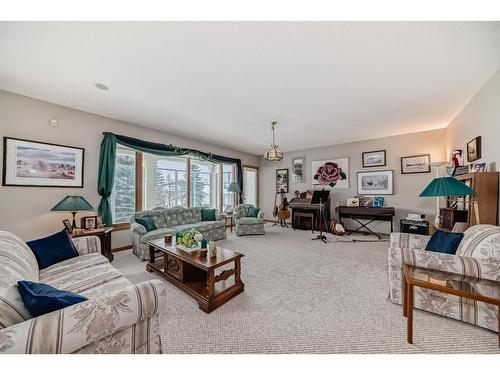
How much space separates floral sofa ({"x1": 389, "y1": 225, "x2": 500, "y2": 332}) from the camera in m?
1.50

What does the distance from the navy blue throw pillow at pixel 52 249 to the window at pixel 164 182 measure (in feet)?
7.25

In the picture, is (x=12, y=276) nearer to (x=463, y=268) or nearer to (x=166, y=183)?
(x=463, y=268)

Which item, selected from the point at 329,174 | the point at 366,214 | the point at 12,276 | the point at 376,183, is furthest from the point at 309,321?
the point at 329,174

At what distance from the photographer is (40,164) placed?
295cm

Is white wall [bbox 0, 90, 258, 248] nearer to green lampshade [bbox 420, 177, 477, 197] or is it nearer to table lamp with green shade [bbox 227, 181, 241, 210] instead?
table lamp with green shade [bbox 227, 181, 241, 210]

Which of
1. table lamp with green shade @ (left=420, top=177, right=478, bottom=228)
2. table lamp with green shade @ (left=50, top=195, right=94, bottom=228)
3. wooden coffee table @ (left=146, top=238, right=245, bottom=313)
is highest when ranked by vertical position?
table lamp with green shade @ (left=420, top=177, right=478, bottom=228)

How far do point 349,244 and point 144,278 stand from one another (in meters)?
3.96

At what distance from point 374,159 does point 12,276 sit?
6.37 meters

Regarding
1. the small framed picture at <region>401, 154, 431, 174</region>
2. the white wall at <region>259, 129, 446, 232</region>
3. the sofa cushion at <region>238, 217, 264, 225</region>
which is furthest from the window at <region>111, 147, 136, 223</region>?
the small framed picture at <region>401, 154, 431, 174</region>

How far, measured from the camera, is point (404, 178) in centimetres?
481

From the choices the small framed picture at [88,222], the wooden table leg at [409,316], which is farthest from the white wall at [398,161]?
the small framed picture at [88,222]

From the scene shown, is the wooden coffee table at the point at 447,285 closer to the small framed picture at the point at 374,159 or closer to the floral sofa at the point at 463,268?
the floral sofa at the point at 463,268

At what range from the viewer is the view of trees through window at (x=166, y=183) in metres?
3.93

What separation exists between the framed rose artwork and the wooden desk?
794 mm
